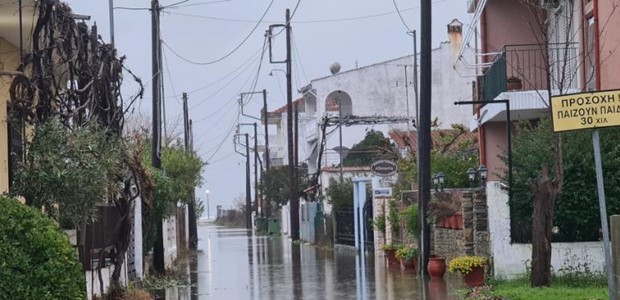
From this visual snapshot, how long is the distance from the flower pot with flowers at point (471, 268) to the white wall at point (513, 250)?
40 centimetres

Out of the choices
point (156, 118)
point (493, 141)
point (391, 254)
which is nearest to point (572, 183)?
point (493, 141)

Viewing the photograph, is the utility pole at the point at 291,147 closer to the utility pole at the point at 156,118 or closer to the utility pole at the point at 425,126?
the utility pole at the point at 156,118

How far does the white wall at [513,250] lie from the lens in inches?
714

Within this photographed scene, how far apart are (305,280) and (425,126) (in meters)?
4.40

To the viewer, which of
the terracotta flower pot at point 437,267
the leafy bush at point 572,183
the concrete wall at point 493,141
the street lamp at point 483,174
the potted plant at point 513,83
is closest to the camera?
the leafy bush at point 572,183

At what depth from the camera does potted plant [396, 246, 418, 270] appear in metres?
25.1

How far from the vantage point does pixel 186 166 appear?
34562 mm

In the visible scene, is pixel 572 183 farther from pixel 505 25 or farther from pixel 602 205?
pixel 505 25

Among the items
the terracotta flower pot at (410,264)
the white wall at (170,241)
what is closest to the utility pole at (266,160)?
the white wall at (170,241)

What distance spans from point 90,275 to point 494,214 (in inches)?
297

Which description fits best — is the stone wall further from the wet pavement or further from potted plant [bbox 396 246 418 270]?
the wet pavement

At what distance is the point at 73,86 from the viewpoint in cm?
1567

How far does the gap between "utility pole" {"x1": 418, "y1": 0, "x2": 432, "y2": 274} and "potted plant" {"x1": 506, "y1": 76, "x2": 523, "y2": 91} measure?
177cm

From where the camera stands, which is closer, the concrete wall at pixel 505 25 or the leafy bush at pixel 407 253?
the leafy bush at pixel 407 253
